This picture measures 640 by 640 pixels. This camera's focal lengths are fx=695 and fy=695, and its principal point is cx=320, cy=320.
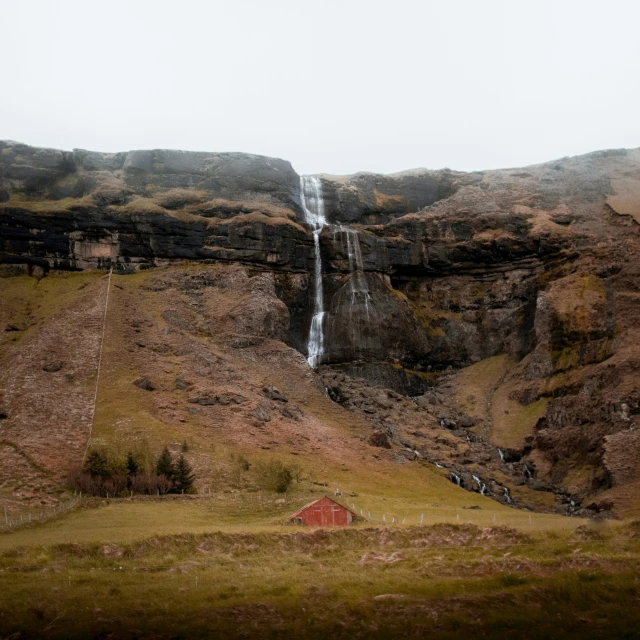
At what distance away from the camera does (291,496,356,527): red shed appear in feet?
130

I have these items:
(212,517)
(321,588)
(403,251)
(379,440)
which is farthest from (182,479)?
(403,251)

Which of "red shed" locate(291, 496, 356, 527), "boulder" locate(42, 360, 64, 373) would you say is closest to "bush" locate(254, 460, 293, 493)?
"red shed" locate(291, 496, 356, 527)

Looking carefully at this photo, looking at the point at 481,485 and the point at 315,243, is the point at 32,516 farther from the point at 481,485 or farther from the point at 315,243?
the point at 315,243

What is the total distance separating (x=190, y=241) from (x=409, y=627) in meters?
93.9

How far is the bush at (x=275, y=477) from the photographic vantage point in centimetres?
5250

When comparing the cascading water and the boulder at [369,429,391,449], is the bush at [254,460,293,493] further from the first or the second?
the cascading water

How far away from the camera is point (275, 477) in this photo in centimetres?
5359

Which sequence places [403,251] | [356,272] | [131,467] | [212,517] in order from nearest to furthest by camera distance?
[212,517] < [131,467] < [356,272] < [403,251]

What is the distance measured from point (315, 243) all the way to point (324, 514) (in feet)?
246

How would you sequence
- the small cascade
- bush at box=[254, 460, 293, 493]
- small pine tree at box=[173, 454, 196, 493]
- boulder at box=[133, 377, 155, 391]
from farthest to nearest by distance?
boulder at box=[133, 377, 155, 391] < the small cascade < small pine tree at box=[173, 454, 196, 493] < bush at box=[254, 460, 293, 493]

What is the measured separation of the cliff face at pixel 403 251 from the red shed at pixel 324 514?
40617 mm

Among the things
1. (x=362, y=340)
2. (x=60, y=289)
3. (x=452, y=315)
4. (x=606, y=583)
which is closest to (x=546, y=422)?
(x=362, y=340)

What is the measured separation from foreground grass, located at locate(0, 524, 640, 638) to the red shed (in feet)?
20.7

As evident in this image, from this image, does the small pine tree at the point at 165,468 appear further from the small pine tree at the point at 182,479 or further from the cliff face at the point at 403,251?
the cliff face at the point at 403,251
